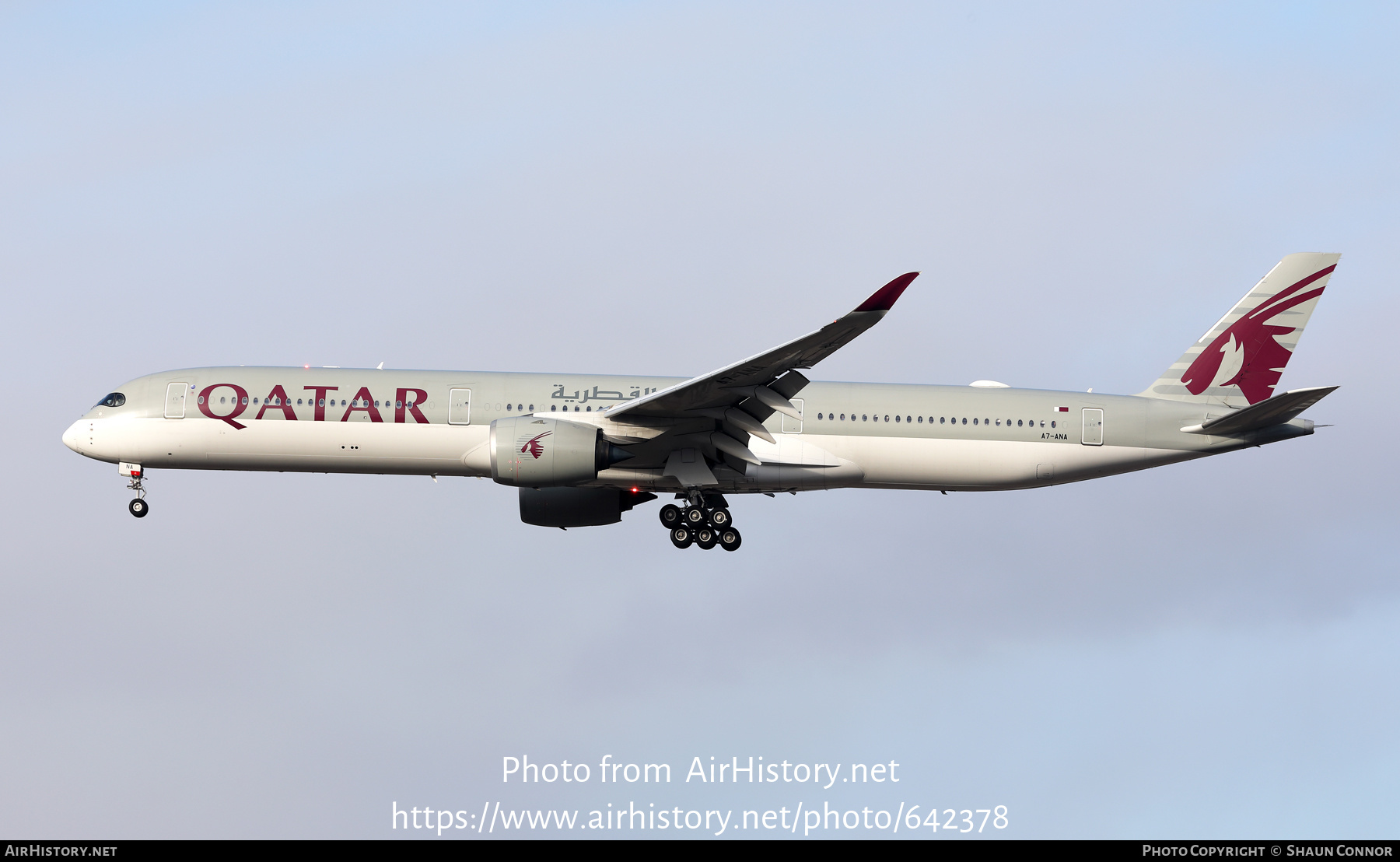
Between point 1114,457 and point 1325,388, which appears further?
point 1114,457

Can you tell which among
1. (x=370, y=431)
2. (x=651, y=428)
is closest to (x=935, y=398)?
(x=651, y=428)

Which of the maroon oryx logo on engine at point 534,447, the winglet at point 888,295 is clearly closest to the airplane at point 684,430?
the maroon oryx logo on engine at point 534,447

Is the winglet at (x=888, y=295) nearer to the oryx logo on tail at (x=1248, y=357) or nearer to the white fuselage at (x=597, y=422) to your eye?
the white fuselage at (x=597, y=422)

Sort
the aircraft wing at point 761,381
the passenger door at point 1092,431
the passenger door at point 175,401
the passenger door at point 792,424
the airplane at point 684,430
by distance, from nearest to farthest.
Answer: the aircraft wing at point 761,381
the airplane at point 684,430
the passenger door at point 792,424
the passenger door at point 175,401
the passenger door at point 1092,431

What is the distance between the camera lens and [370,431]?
33250 millimetres

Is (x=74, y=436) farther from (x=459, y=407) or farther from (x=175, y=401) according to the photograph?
(x=459, y=407)

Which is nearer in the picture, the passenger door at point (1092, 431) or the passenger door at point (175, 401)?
the passenger door at point (175, 401)

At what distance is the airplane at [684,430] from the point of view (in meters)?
33.1

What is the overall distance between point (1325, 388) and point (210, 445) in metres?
24.2

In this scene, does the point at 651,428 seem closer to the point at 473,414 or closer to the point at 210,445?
the point at 473,414

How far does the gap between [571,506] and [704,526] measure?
3459 millimetres

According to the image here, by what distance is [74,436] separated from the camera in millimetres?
35031

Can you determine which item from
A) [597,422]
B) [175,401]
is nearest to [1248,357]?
[597,422]

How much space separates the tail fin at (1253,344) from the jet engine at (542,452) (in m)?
13.7
